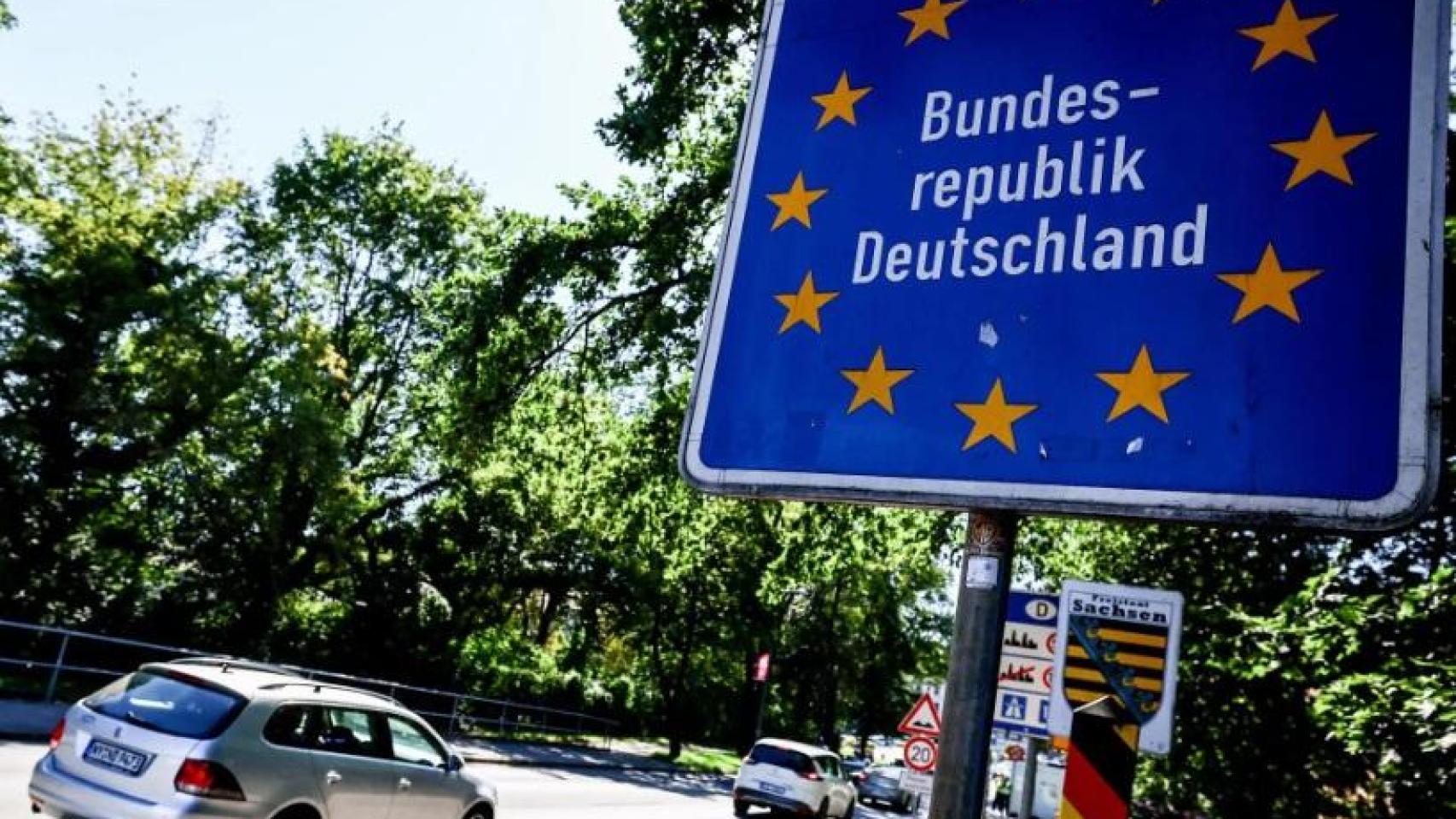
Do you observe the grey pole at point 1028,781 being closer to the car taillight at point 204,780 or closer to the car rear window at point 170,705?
the car taillight at point 204,780

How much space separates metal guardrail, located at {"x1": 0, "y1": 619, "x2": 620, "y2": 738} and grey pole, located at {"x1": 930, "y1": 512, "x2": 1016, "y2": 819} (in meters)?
12.4

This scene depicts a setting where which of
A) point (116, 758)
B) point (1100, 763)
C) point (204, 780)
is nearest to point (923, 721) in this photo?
point (204, 780)

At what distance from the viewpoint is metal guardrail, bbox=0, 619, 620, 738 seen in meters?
13.9

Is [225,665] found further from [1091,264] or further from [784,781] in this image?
[784,781]

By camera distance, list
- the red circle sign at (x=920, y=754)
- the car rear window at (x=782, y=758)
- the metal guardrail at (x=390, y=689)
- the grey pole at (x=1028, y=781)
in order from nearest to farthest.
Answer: the grey pole at (x=1028, y=781), the red circle sign at (x=920, y=754), the metal guardrail at (x=390, y=689), the car rear window at (x=782, y=758)

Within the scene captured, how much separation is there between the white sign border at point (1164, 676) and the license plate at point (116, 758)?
20.0ft

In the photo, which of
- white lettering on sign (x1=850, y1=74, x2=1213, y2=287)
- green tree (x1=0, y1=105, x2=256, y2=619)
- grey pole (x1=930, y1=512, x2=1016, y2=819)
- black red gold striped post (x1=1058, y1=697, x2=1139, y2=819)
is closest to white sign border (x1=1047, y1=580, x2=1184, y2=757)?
black red gold striped post (x1=1058, y1=697, x2=1139, y2=819)

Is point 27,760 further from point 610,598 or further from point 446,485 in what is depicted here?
point 610,598

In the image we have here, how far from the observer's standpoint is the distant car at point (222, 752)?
6.54 meters

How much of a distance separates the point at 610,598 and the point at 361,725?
2515 cm

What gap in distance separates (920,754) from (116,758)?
9385mm

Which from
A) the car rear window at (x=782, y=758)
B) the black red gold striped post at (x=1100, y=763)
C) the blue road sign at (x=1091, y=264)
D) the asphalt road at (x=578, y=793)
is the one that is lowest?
the asphalt road at (x=578, y=793)

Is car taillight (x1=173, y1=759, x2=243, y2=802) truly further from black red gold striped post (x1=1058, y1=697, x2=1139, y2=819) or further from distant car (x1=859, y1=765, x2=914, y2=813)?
distant car (x1=859, y1=765, x2=914, y2=813)

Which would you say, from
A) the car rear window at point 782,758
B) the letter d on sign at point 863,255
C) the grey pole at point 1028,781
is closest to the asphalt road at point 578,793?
the car rear window at point 782,758
